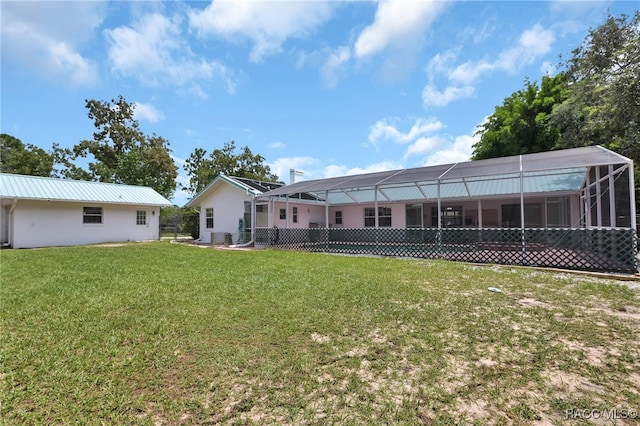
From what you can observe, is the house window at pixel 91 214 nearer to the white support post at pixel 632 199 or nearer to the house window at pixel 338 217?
the house window at pixel 338 217

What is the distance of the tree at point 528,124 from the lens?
2112 cm

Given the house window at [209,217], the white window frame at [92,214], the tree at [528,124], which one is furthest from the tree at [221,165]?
the tree at [528,124]

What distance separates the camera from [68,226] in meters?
17.4

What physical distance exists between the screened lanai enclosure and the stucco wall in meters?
8.47

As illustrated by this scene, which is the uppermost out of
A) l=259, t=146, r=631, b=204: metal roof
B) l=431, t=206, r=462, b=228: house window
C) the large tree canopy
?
the large tree canopy

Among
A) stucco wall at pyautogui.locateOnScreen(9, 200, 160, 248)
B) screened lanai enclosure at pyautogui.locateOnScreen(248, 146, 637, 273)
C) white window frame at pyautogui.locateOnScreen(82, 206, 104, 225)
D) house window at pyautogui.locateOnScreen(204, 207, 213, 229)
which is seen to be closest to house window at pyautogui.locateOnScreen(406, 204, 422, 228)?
screened lanai enclosure at pyautogui.locateOnScreen(248, 146, 637, 273)

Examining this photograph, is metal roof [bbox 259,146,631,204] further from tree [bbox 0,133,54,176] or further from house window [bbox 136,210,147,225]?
tree [bbox 0,133,54,176]

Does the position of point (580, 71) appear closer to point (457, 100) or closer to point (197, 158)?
point (457, 100)

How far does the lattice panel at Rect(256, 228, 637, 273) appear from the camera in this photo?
Answer: 8094 mm

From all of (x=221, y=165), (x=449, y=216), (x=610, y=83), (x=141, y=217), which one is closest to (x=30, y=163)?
(x=221, y=165)

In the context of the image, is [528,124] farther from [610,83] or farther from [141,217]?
[141,217]

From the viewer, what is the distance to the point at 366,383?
278 centimetres

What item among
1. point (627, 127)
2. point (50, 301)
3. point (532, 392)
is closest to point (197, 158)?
point (50, 301)

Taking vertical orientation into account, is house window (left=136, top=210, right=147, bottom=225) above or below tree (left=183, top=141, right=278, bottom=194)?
below
